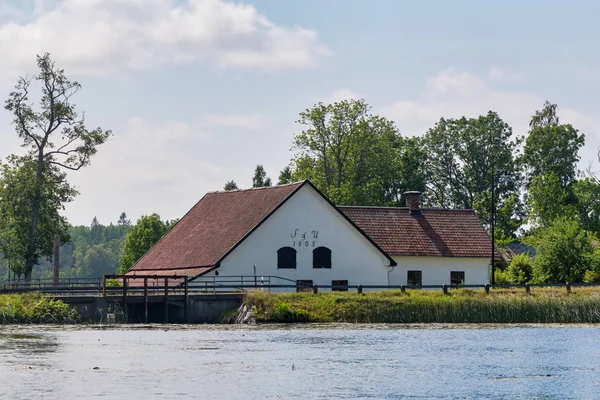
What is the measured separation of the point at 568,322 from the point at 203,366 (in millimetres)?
23310

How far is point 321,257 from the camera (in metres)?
63.7

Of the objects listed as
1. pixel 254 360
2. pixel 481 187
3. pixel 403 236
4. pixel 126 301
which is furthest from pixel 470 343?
pixel 481 187

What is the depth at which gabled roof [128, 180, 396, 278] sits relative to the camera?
203ft

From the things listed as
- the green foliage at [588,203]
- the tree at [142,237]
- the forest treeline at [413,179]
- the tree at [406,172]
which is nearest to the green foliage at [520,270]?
the forest treeline at [413,179]

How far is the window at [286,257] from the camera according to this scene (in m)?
62.3

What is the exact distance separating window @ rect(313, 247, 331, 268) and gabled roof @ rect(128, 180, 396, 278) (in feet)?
6.94

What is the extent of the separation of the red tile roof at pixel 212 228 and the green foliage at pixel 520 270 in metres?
13.5

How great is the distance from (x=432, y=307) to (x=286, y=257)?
13.2m

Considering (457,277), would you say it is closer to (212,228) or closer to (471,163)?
(212,228)

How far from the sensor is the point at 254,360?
32.6 metres

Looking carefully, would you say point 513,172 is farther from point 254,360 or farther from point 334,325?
point 254,360

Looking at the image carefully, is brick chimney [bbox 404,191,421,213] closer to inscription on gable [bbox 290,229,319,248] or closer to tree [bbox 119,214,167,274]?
inscription on gable [bbox 290,229,319,248]

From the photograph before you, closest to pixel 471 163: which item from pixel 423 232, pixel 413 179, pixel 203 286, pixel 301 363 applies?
pixel 413 179

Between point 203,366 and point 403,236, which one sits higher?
point 403,236
